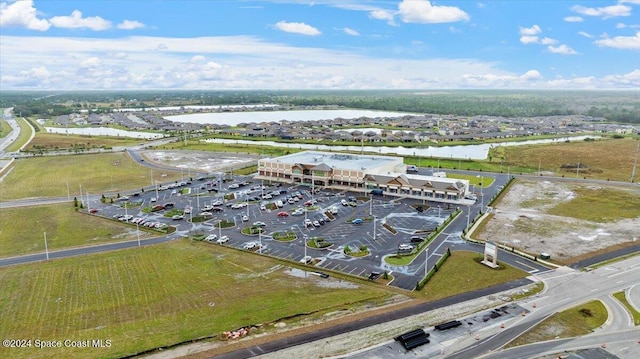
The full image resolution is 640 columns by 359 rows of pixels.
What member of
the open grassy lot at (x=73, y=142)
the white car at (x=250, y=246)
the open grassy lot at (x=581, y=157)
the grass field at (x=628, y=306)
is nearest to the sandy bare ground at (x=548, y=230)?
the grass field at (x=628, y=306)

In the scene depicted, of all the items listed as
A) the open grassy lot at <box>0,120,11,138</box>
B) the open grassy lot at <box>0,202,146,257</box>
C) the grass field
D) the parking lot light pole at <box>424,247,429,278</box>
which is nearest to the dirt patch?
the open grassy lot at <box>0,202,146,257</box>

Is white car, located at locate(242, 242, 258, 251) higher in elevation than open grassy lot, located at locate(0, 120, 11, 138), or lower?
lower

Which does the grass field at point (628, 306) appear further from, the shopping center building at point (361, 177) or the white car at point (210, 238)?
the white car at point (210, 238)

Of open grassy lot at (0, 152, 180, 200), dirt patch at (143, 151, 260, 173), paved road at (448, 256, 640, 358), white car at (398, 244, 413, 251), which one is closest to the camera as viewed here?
paved road at (448, 256, 640, 358)

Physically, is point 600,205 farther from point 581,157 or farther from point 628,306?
point 581,157

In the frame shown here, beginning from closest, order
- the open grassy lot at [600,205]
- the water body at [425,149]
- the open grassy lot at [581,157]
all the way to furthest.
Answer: the open grassy lot at [600,205], the open grassy lot at [581,157], the water body at [425,149]

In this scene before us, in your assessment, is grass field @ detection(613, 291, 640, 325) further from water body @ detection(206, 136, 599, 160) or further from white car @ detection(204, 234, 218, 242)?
water body @ detection(206, 136, 599, 160)

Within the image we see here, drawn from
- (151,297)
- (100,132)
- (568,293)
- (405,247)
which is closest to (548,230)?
(568,293)
